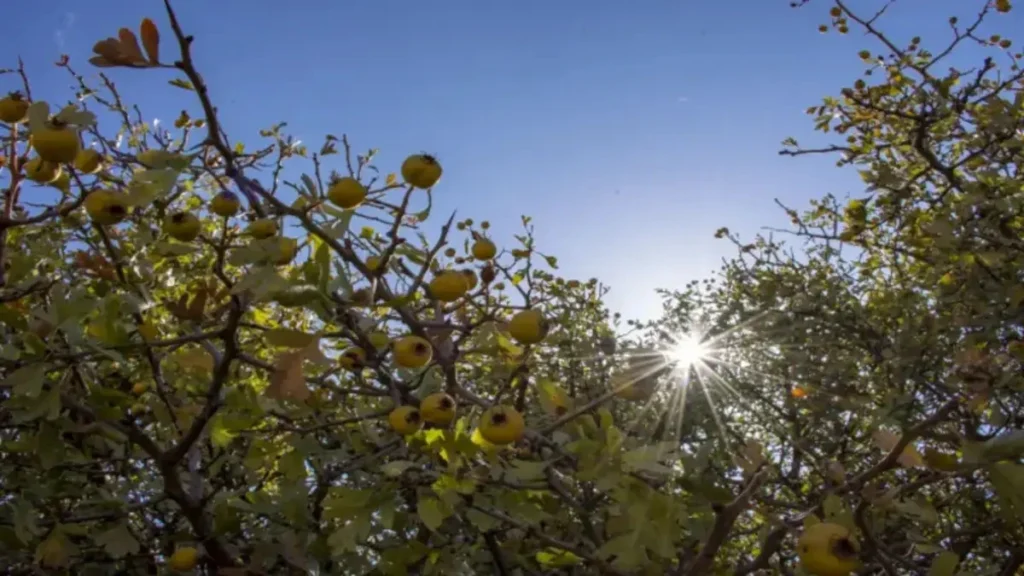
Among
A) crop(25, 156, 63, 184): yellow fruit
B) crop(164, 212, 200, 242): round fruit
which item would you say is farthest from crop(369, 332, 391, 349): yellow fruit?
crop(25, 156, 63, 184): yellow fruit

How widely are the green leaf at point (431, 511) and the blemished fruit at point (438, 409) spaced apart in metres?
0.20

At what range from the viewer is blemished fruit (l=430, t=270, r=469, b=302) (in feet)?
6.94

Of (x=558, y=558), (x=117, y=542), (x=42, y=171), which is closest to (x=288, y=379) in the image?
(x=558, y=558)

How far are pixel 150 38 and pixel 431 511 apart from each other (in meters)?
1.41

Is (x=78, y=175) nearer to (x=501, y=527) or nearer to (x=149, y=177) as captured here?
(x=149, y=177)

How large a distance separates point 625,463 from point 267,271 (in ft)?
3.14

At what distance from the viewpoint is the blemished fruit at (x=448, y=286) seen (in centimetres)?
212

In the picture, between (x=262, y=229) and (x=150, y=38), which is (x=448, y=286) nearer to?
(x=262, y=229)

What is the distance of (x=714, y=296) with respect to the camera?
7.55m

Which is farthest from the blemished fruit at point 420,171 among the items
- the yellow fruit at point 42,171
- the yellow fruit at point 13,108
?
the yellow fruit at point 13,108

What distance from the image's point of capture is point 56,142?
2.09 metres

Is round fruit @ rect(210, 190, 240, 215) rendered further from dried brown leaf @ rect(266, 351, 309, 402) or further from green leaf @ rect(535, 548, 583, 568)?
green leaf @ rect(535, 548, 583, 568)

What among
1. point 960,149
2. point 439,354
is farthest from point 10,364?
point 960,149

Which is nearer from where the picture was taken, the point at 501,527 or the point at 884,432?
the point at 884,432
